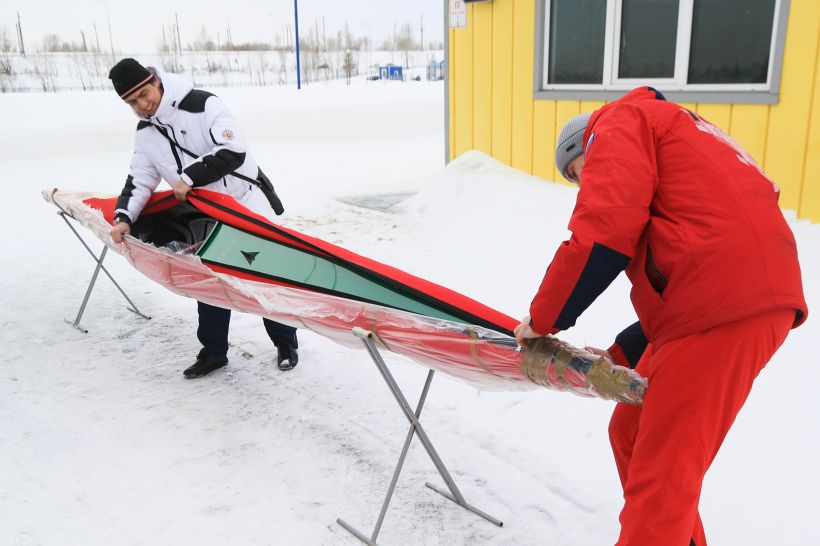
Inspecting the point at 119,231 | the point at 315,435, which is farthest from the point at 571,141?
the point at 119,231

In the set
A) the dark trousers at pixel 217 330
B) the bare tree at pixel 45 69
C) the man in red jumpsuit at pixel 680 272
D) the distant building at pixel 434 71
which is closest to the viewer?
the man in red jumpsuit at pixel 680 272

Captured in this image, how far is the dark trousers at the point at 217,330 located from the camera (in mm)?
3486

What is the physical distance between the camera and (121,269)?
5.45 m

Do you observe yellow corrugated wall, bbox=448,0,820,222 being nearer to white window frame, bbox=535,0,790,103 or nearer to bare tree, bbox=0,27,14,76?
white window frame, bbox=535,0,790,103

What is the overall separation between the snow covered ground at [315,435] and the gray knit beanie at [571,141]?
1302 mm

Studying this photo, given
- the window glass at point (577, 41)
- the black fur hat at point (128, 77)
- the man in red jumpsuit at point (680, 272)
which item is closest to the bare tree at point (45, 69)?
the window glass at point (577, 41)

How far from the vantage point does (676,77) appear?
17.1 ft

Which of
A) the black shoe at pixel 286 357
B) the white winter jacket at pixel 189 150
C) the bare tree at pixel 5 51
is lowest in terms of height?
the black shoe at pixel 286 357

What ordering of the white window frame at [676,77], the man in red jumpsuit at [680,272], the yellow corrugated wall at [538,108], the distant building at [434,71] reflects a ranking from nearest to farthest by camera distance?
1. the man in red jumpsuit at [680,272]
2. the yellow corrugated wall at [538,108]
3. the white window frame at [676,77]
4. the distant building at [434,71]

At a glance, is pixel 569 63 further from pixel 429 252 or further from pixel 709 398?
pixel 709 398

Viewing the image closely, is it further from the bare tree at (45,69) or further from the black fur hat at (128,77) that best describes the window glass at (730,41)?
the bare tree at (45,69)

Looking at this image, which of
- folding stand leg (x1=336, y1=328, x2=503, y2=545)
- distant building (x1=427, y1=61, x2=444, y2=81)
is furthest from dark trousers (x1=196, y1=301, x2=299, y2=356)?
distant building (x1=427, y1=61, x2=444, y2=81)

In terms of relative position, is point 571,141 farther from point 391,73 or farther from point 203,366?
point 391,73

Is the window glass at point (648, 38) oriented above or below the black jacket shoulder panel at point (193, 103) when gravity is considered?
above
